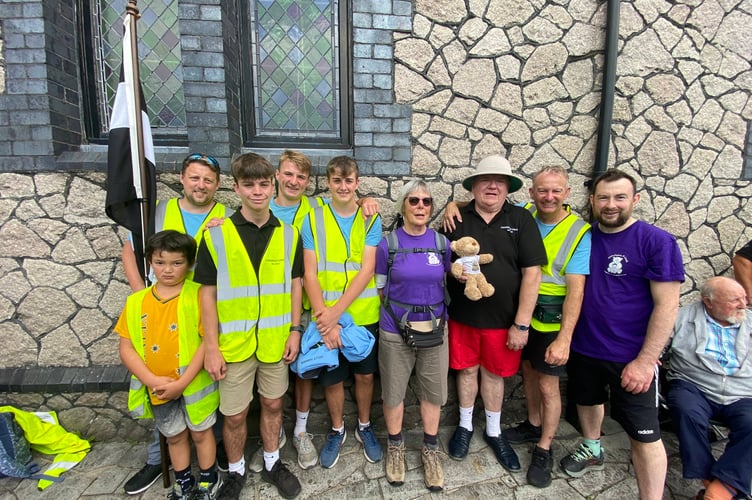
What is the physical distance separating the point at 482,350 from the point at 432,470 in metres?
0.93

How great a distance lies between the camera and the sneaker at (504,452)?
2721 millimetres

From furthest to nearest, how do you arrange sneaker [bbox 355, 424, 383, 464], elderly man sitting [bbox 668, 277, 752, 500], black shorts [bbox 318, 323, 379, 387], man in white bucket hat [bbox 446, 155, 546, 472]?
sneaker [bbox 355, 424, 383, 464] < black shorts [bbox 318, 323, 379, 387] < man in white bucket hat [bbox 446, 155, 546, 472] < elderly man sitting [bbox 668, 277, 752, 500]

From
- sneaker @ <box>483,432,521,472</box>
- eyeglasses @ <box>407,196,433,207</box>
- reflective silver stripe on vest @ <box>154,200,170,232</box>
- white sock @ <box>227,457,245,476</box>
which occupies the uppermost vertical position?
eyeglasses @ <box>407,196,433,207</box>

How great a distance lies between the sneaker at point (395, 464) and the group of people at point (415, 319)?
13mm

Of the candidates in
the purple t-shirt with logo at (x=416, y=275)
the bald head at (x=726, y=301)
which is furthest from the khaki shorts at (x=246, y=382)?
the bald head at (x=726, y=301)

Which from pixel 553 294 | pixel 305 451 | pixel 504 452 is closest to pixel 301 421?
pixel 305 451

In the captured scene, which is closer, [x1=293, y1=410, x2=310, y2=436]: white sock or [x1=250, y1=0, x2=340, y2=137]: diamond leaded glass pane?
[x1=293, y1=410, x2=310, y2=436]: white sock

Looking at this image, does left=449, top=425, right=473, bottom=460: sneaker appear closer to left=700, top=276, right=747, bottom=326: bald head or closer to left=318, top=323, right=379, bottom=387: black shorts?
left=318, top=323, right=379, bottom=387: black shorts

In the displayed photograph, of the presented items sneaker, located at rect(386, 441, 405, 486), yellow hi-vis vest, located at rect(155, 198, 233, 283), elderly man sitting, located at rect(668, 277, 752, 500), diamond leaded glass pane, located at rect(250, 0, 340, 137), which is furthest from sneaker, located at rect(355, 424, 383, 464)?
diamond leaded glass pane, located at rect(250, 0, 340, 137)

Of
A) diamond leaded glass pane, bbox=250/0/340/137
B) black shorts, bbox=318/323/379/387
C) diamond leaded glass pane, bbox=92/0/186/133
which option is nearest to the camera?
black shorts, bbox=318/323/379/387

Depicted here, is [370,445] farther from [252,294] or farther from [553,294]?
[553,294]

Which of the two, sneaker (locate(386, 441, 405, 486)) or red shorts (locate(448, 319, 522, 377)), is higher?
red shorts (locate(448, 319, 522, 377))

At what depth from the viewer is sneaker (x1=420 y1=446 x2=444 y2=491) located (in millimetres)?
2521

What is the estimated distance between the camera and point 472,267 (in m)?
2.43
